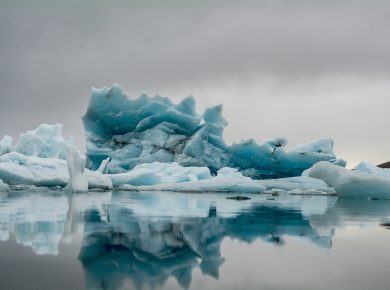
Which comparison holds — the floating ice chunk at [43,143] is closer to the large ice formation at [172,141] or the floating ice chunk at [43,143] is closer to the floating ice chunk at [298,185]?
the large ice formation at [172,141]

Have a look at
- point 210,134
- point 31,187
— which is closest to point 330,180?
point 210,134

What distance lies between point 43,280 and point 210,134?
25300 millimetres

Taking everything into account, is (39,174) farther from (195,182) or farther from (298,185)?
(298,185)

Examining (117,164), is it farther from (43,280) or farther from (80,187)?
(43,280)

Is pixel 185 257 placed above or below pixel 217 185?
below

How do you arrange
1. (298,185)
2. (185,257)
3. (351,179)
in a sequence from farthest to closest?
(298,185)
(351,179)
(185,257)

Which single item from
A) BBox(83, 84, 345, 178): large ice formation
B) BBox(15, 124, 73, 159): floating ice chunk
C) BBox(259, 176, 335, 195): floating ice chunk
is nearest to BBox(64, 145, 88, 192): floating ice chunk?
BBox(83, 84, 345, 178): large ice formation

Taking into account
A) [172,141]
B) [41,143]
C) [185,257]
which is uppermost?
[172,141]

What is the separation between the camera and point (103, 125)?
27891 mm

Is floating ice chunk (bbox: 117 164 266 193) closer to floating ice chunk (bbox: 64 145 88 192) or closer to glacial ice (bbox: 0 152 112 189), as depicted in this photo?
glacial ice (bbox: 0 152 112 189)

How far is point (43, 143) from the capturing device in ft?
92.2

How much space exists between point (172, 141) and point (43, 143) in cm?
809

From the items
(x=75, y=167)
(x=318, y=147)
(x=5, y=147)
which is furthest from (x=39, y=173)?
(x=318, y=147)

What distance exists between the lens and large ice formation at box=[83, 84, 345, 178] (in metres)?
26.2
